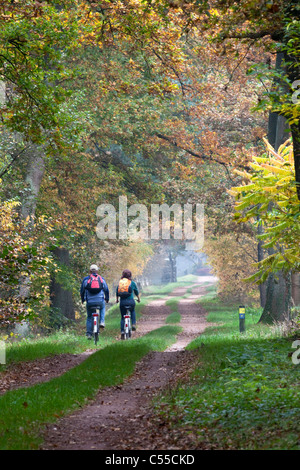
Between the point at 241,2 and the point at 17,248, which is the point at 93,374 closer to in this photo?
the point at 17,248

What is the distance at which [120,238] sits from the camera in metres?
27.5

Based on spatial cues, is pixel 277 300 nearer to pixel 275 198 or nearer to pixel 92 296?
pixel 92 296

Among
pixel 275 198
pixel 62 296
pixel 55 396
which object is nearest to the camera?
pixel 55 396

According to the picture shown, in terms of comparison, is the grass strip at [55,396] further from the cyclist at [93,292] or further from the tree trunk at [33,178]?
the tree trunk at [33,178]

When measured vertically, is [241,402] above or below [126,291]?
below

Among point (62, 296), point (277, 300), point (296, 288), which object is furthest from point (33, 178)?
point (296, 288)

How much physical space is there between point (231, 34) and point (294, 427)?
588 cm

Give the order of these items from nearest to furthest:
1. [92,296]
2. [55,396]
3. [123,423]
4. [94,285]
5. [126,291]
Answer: [123,423] < [55,396] < [94,285] < [92,296] < [126,291]

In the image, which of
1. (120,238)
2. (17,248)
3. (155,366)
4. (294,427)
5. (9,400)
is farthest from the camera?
(120,238)

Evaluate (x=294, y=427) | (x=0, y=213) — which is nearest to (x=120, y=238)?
(x=0, y=213)

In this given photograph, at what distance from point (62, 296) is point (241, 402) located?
62.0ft

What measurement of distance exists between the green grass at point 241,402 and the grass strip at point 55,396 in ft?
4.69

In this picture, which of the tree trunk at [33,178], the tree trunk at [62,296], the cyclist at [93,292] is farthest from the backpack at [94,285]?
the tree trunk at [62,296]

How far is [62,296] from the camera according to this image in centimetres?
2602
